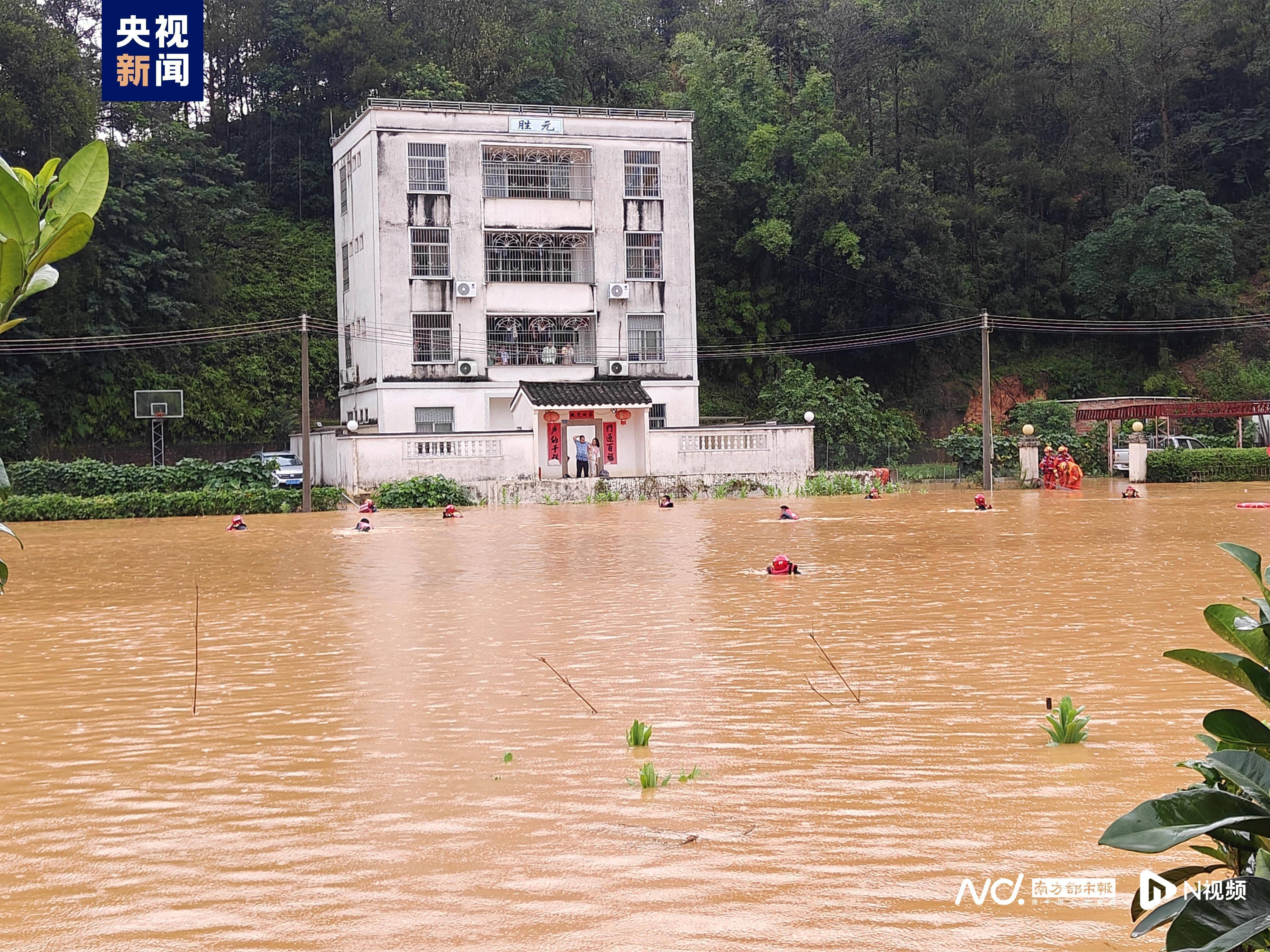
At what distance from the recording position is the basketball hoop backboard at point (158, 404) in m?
48.1

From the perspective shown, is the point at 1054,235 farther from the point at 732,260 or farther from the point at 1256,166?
the point at 732,260

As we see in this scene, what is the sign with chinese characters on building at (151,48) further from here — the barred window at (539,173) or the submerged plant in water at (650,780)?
the barred window at (539,173)

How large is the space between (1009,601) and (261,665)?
25.4 ft

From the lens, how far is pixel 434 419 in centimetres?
4788

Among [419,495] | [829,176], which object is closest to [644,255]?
[829,176]

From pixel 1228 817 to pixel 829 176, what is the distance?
5747cm

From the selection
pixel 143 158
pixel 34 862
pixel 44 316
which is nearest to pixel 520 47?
pixel 143 158

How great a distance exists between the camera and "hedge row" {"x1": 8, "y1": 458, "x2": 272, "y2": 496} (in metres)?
37.8

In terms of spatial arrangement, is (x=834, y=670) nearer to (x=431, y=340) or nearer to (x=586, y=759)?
(x=586, y=759)

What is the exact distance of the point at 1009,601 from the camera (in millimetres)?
13883

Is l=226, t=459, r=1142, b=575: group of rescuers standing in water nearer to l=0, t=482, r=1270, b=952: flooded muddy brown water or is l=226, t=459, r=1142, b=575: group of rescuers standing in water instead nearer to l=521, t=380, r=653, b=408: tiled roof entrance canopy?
l=521, t=380, r=653, b=408: tiled roof entrance canopy

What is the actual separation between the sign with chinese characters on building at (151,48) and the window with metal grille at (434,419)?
26.6 metres

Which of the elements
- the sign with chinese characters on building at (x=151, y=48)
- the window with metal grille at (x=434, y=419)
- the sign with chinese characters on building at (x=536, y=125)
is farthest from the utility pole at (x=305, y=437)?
the sign with chinese characters on building at (x=536, y=125)

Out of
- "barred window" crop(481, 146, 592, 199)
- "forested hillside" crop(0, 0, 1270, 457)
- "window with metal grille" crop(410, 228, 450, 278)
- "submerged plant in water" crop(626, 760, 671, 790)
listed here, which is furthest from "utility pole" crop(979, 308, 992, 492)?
"submerged plant in water" crop(626, 760, 671, 790)
